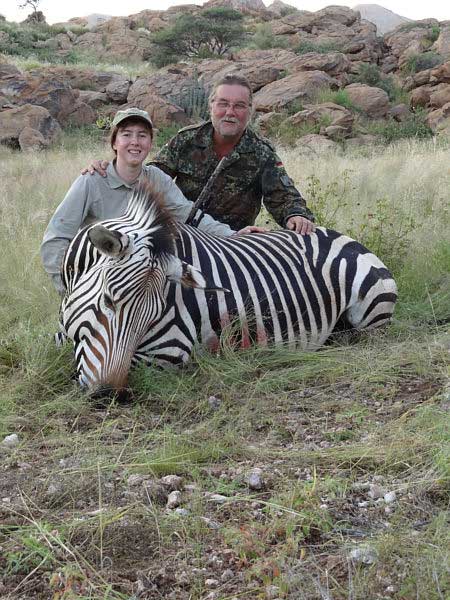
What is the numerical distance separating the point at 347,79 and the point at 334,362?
1898 cm

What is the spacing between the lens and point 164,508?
219cm

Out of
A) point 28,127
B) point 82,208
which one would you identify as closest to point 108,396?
point 82,208

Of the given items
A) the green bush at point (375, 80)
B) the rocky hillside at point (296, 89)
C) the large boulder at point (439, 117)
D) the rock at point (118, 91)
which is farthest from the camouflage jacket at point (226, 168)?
the green bush at point (375, 80)

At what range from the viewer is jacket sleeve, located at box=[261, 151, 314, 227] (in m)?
4.86

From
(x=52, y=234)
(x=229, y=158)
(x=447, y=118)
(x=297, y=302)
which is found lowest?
(x=297, y=302)

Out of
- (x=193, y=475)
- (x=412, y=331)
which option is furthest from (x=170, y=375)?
(x=412, y=331)

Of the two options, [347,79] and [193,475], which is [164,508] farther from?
[347,79]

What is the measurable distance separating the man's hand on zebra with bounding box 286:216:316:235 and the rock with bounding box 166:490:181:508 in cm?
236

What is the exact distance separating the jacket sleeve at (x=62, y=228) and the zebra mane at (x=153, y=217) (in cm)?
44

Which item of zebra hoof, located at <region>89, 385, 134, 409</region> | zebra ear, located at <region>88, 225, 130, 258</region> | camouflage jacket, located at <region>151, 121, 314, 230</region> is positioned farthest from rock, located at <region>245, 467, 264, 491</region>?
camouflage jacket, located at <region>151, 121, 314, 230</region>

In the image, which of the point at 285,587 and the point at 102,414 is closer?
the point at 285,587

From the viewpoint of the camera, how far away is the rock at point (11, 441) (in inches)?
108

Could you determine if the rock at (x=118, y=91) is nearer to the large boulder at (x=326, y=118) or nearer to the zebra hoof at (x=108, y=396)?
the large boulder at (x=326, y=118)

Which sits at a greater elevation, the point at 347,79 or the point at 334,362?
the point at 347,79
